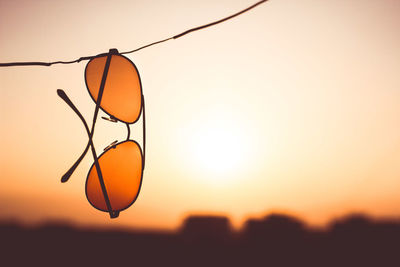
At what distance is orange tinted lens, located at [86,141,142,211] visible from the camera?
696 millimetres

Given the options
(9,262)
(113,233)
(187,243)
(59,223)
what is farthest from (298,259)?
(9,262)

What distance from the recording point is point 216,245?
146 cm

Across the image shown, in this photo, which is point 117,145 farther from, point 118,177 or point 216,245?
point 216,245

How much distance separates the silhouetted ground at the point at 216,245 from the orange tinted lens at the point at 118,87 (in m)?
0.84

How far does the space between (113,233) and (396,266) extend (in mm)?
1683

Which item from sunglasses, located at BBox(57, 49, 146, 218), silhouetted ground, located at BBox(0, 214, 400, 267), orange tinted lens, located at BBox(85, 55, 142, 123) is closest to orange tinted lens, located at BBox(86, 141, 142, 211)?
sunglasses, located at BBox(57, 49, 146, 218)

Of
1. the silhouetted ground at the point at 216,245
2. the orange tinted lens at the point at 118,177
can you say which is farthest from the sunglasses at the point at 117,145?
the silhouetted ground at the point at 216,245

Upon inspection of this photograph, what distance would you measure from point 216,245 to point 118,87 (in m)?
1.22

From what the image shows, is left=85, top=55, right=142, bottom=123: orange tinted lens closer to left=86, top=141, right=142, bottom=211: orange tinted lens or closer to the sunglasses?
the sunglasses

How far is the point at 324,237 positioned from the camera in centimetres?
138

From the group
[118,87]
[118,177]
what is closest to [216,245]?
[118,177]

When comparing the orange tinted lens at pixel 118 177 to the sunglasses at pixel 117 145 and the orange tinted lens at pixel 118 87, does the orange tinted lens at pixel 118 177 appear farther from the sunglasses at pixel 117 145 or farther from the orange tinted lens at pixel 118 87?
the orange tinted lens at pixel 118 87

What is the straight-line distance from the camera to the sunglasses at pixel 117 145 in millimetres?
698

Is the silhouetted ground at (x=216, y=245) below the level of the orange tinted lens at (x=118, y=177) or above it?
below
